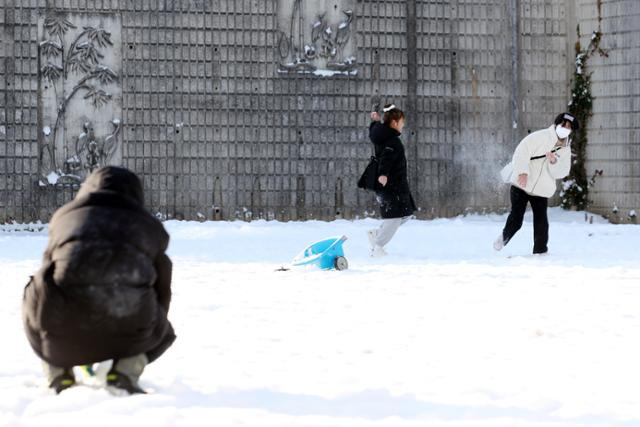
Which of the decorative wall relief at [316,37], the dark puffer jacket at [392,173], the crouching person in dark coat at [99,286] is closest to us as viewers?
the crouching person in dark coat at [99,286]

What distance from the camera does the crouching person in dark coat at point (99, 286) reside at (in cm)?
434

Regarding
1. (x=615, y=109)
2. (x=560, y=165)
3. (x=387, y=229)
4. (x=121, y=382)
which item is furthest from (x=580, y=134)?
(x=121, y=382)

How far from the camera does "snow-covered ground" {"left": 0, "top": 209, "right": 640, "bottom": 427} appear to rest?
13.8 ft

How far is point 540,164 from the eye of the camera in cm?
1087

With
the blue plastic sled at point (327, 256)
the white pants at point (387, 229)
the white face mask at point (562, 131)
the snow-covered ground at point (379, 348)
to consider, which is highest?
the white face mask at point (562, 131)

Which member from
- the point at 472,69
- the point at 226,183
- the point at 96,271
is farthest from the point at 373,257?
the point at 96,271

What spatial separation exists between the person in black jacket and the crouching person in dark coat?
6294 millimetres

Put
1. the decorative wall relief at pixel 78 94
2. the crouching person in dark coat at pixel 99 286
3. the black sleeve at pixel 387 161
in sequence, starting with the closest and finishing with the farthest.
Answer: the crouching person in dark coat at pixel 99 286 → the black sleeve at pixel 387 161 → the decorative wall relief at pixel 78 94

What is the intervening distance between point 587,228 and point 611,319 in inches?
284

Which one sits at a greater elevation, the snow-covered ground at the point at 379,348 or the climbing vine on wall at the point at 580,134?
the climbing vine on wall at the point at 580,134

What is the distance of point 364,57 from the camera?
47.3 ft

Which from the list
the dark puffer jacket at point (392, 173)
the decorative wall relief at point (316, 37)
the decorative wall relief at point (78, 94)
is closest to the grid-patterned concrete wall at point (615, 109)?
the decorative wall relief at point (316, 37)

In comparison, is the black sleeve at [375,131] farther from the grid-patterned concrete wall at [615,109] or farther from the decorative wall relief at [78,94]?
the grid-patterned concrete wall at [615,109]

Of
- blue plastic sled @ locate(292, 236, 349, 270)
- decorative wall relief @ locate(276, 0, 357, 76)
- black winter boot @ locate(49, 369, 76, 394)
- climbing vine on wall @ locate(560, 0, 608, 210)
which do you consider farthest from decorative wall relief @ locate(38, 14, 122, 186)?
black winter boot @ locate(49, 369, 76, 394)
